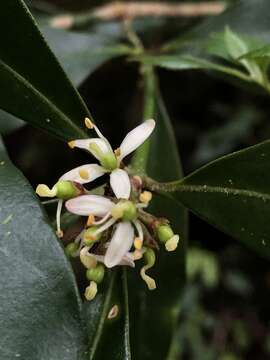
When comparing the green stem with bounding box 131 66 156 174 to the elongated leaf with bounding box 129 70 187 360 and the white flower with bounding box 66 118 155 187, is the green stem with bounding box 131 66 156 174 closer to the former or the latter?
the elongated leaf with bounding box 129 70 187 360

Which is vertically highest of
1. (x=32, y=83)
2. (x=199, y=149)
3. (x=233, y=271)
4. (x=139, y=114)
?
(x=32, y=83)

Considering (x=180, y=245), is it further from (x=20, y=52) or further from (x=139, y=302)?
(x=20, y=52)

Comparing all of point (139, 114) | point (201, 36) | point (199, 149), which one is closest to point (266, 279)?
point (199, 149)

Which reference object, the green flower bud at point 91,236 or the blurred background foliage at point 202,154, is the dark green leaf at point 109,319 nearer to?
the green flower bud at point 91,236

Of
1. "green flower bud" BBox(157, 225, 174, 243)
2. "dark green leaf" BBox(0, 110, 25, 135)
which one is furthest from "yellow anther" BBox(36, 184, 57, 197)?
"dark green leaf" BBox(0, 110, 25, 135)

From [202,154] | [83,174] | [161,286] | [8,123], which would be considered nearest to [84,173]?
[83,174]
